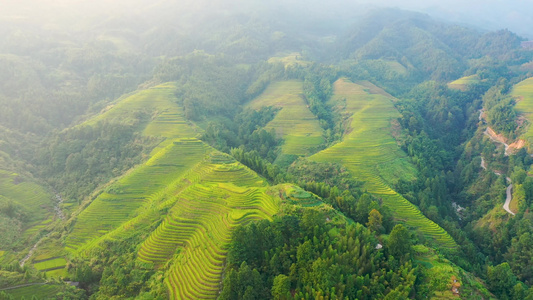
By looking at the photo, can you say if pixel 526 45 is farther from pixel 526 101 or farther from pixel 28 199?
pixel 28 199

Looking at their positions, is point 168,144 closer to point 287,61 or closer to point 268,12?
point 287,61

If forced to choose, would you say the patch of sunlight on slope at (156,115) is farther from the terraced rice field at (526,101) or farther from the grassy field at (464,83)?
the grassy field at (464,83)

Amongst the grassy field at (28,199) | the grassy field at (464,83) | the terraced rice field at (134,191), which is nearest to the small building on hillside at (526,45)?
the grassy field at (464,83)

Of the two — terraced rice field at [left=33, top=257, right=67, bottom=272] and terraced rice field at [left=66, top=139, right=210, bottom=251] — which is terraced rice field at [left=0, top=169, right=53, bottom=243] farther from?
terraced rice field at [left=66, top=139, right=210, bottom=251]

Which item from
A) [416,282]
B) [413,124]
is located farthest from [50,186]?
[413,124]

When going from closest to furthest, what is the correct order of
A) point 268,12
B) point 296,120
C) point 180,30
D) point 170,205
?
point 170,205 → point 296,120 → point 180,30 → point 268,12
